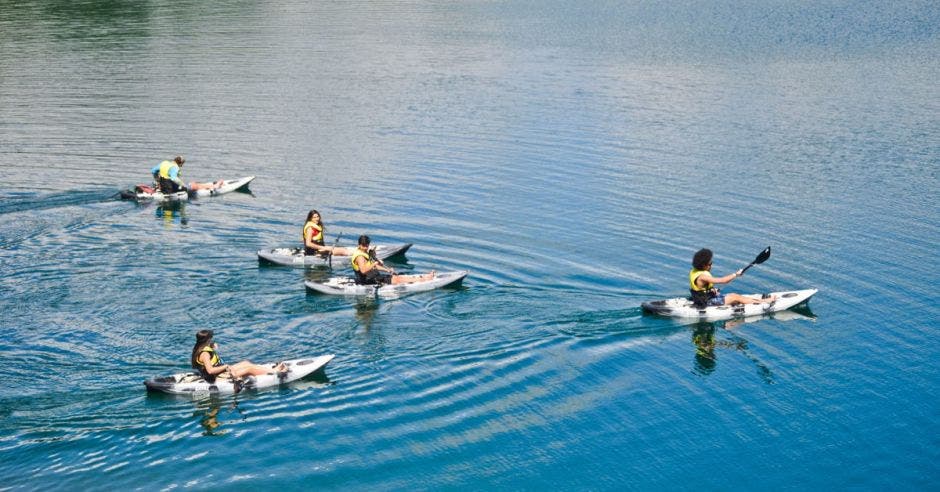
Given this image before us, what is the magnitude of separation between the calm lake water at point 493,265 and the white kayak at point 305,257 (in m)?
0.59

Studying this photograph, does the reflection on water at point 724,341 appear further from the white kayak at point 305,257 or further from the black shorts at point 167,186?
the black shorts at point 167,186

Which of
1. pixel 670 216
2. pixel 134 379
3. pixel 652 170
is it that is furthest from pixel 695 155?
pixel 134 379

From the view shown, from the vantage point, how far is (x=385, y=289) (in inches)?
1374

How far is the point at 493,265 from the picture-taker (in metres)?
37.9

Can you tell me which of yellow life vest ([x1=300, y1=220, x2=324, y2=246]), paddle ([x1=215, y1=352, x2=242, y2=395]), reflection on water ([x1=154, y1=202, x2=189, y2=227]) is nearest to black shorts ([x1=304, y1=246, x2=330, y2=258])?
yellow life vest ([x1=300, y1=220, x2=324, y2=246])

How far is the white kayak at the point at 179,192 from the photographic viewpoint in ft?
153

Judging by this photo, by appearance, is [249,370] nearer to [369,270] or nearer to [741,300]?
[369,270]

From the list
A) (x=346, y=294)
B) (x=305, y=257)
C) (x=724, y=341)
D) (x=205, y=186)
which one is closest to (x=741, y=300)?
(x=724, y=341)

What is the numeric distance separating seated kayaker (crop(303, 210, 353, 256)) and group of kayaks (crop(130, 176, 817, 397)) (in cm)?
19

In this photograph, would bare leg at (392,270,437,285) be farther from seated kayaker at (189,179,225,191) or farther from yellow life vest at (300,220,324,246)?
seated kayaker at (189,179,225,191)

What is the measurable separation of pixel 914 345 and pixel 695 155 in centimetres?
2311

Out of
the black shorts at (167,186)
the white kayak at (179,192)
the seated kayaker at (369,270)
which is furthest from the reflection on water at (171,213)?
the seated kayaker at (369,270)

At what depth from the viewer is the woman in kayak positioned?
90.0ft

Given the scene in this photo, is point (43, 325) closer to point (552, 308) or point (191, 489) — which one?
point (191, 489)
